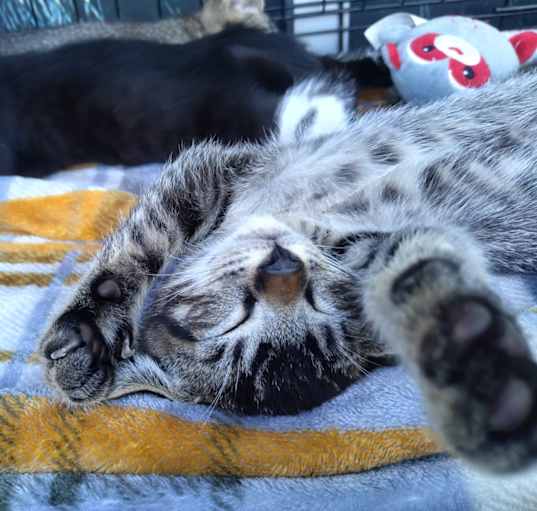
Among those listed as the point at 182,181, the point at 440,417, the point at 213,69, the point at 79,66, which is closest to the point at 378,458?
the point at 440,417

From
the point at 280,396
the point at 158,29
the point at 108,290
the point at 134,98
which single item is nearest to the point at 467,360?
the point at 280,396

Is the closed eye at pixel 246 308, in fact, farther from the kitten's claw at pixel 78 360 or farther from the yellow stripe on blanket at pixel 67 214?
the yellow stripe on blanket at pixel 67 214

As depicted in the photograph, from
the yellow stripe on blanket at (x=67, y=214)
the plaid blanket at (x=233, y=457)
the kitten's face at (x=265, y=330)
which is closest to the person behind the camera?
the plaid blanket at (x=233, y=457)

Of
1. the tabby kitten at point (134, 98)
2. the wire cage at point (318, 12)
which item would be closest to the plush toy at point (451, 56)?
the tabby kitten at point (134, 98)

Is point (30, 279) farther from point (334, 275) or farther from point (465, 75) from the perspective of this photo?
point (465, 75)

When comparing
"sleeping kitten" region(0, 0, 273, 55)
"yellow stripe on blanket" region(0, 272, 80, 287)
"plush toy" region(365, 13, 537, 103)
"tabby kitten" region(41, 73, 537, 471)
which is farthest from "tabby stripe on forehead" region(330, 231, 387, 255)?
"sleeping kitten" region(0, 0, 273, 55)

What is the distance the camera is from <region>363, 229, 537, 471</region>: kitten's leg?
447mm

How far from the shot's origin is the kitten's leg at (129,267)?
79cm

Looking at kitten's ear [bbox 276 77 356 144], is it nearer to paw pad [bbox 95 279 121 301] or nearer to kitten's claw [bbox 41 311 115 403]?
paw pad [bbox 95 279 121 301]

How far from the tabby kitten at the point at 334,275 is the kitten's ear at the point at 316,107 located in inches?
12.3

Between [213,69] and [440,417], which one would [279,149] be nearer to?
[213,69]

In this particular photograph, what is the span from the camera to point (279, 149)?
1.17 metres

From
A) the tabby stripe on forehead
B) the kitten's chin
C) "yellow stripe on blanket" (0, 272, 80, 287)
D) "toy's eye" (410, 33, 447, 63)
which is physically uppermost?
"toy's eye" (410, 33, 447, 63)

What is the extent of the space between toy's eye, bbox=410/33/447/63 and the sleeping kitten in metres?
0.63
